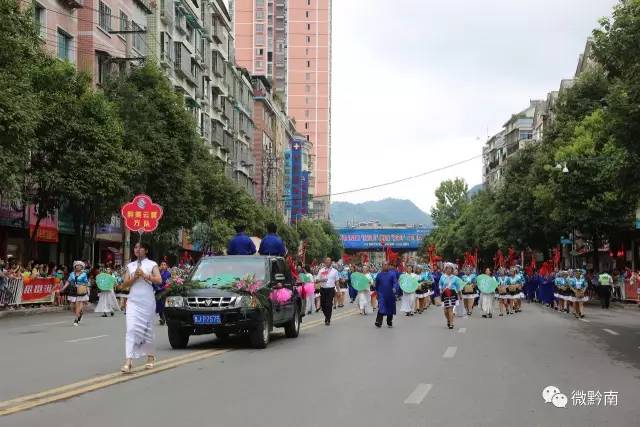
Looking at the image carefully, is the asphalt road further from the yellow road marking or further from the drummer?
the drummer

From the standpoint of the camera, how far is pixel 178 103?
127 ft

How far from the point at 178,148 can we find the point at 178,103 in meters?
2.05

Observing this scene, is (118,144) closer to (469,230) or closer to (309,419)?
(309,419)

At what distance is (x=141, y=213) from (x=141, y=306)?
75.8ft

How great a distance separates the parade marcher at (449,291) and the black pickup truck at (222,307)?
648cm

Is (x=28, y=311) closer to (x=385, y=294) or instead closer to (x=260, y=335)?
(x=385, y=294)

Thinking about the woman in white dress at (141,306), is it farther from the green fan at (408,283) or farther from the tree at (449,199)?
the tree at (449,199)

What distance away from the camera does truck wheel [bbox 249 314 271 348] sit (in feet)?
48.8

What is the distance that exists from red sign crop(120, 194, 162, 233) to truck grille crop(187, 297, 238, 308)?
795 inches

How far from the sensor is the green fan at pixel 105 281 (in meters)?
28.3

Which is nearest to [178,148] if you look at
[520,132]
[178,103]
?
[178,103]

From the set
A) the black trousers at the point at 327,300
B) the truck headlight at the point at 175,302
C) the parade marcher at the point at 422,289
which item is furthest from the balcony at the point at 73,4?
the truck headlight at the point at 175,302

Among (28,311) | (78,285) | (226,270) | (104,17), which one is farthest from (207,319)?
(104,17)

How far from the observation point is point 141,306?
39.4 ft
